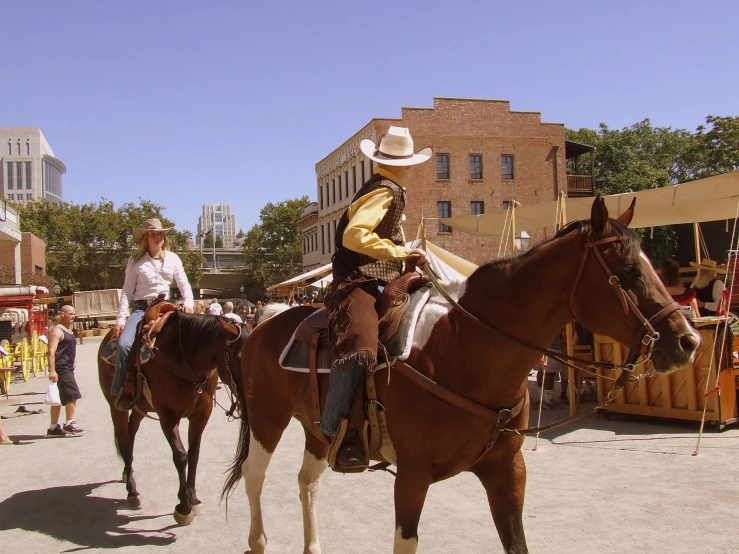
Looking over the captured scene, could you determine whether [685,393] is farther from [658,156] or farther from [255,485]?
[658,156]

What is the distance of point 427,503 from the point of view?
5.91 m

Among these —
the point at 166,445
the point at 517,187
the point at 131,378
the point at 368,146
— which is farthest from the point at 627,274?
the point at 517,187

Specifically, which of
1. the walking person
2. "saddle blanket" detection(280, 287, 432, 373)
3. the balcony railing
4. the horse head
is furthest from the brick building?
the horse head

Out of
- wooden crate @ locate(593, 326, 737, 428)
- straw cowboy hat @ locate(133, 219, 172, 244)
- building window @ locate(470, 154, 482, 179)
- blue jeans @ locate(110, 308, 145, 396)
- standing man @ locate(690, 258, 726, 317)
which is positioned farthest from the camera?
building window @ locate(470, 154, 482, 179)

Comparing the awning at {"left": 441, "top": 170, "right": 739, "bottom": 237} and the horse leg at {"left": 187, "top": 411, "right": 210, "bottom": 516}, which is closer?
the horse leg at {"left": 187, "top": 411, "right": 210, "bottom": 516}

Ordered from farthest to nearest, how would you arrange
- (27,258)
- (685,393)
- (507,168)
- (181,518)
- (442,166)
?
(507,168), (442,166), (27,258), (685,393), (181,518)

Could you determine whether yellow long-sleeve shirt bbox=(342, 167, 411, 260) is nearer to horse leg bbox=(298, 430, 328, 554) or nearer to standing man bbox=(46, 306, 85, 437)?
horse leg bbox=(298, 430, 328, 554)

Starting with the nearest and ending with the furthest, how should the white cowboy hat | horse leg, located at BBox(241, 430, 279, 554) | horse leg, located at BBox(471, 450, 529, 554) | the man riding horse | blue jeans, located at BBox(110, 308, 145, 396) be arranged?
horse leg, located at BBox(471, 450, 529, 554)
the man riding horse
the white cowboy hat
horse leg, located at BBox(241, 430, 279, 554)
blue jeans, located at BBox(110, 308, 145, 396)

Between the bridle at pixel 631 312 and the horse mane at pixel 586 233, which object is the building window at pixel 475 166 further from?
the bridle at pixel 631 312

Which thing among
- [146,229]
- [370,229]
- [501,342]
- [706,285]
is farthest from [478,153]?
[501,342]

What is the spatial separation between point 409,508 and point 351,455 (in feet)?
1.63

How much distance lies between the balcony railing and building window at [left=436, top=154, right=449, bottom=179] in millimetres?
8940

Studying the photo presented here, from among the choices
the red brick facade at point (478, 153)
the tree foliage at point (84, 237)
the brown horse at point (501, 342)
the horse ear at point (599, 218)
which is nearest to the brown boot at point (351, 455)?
the brown horse at point (501, 342)

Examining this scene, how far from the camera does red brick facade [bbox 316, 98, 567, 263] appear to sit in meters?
44.6
